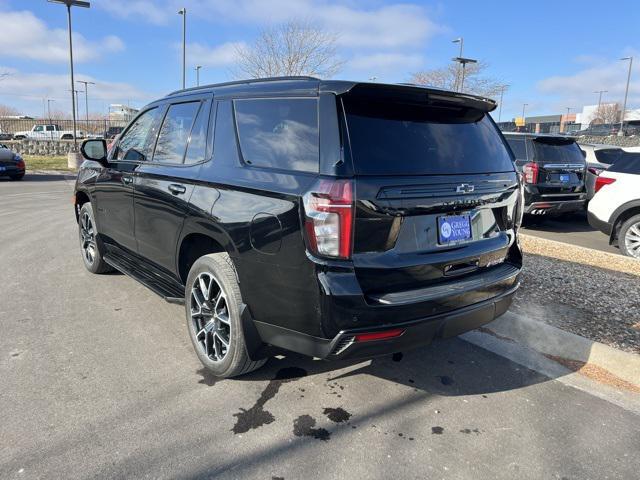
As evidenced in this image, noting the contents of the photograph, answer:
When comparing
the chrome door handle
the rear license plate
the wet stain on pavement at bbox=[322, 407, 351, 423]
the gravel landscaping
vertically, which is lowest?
the wet stain on pavement at bbox=[322, 407, 351, 423]

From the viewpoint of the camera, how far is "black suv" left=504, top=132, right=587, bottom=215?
8.88 meters

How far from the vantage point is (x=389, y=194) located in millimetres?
2596

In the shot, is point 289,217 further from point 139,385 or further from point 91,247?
point 91,247

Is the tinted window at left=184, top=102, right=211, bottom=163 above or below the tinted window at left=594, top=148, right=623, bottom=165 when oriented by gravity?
below

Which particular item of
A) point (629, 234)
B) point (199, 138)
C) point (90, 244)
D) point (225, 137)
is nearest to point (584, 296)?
point (629, 234)

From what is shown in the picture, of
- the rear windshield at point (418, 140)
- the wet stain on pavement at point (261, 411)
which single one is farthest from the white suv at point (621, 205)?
the wet stain on pavement at point (261, 411)

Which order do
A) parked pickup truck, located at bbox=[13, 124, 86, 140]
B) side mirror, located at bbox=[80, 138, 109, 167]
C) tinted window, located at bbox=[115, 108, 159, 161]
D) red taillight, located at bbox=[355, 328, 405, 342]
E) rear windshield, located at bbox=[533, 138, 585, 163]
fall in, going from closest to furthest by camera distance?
red taillight, located at bbox=[355, 328, 405, 342]
tinted window, located at bbox=[115, 108, 159, 161]
side mirror, located at bbox=[80, 138, 109, 167]
rear windshield, located at bbox=[533, 138, 585, 163]
parked pickup truck, located at bbox=[13, 124, 86, 140]

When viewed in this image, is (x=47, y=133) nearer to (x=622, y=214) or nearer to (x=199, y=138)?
(x=622, y=214)

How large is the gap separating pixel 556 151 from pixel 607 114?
85228 mm

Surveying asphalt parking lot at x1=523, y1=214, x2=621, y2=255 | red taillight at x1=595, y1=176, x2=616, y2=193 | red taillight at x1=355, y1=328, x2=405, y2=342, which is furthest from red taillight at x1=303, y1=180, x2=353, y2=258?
asphalt parking lot at x1=523, y1=214, x2=621, y2=255

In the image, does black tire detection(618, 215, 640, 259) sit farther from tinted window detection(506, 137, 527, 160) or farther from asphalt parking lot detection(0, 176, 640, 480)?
asphalt parking lot detection(0, 176, 640, 480)

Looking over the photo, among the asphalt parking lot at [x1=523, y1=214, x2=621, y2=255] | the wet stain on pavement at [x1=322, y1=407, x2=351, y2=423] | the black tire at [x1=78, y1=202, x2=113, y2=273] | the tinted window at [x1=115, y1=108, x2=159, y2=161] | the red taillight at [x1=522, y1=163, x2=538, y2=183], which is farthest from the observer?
the red taillight at [x1=522, y1=163, x2=538, y2=183]

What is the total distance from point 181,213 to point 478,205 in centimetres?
202

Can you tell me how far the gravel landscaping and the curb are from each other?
18cm
